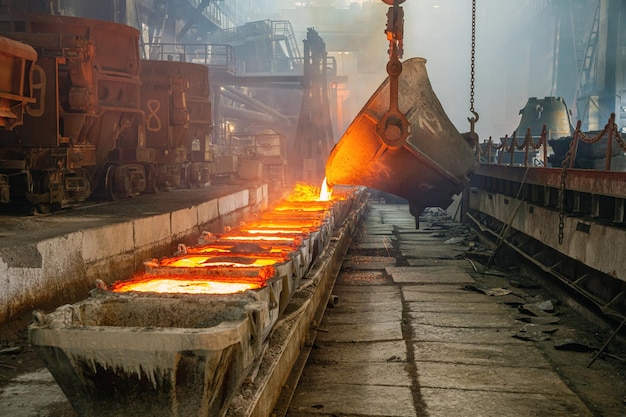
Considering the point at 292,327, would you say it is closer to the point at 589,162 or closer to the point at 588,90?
the point at 589,162

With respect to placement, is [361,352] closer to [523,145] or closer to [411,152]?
[411,152]

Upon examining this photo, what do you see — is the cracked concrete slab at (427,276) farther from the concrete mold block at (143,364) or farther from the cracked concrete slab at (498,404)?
the concrete mold block at (143,364)

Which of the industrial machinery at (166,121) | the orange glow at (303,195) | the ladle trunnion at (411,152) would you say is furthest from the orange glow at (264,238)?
the orange glow at (303,195)

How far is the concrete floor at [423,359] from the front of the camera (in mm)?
3904

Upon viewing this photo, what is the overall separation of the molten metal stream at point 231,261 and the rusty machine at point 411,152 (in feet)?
4.37

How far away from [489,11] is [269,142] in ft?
109

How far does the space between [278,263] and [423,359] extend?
155cm

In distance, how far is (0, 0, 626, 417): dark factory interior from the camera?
2.91 metres

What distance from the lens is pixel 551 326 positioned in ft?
18.8

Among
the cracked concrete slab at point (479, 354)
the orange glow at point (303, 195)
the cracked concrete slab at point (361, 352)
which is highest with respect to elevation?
the orange glow at point (303, 195)

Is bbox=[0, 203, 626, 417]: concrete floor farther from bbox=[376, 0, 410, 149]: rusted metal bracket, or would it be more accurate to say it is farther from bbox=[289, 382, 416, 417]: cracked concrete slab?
bbox=[376, 0, 410, 149]: rusted metal bracket

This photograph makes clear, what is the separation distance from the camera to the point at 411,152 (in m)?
7.80

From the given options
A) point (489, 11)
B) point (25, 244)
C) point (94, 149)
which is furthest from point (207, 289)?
point (489, 11)

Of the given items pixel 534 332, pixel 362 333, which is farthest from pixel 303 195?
pixel 534 332
